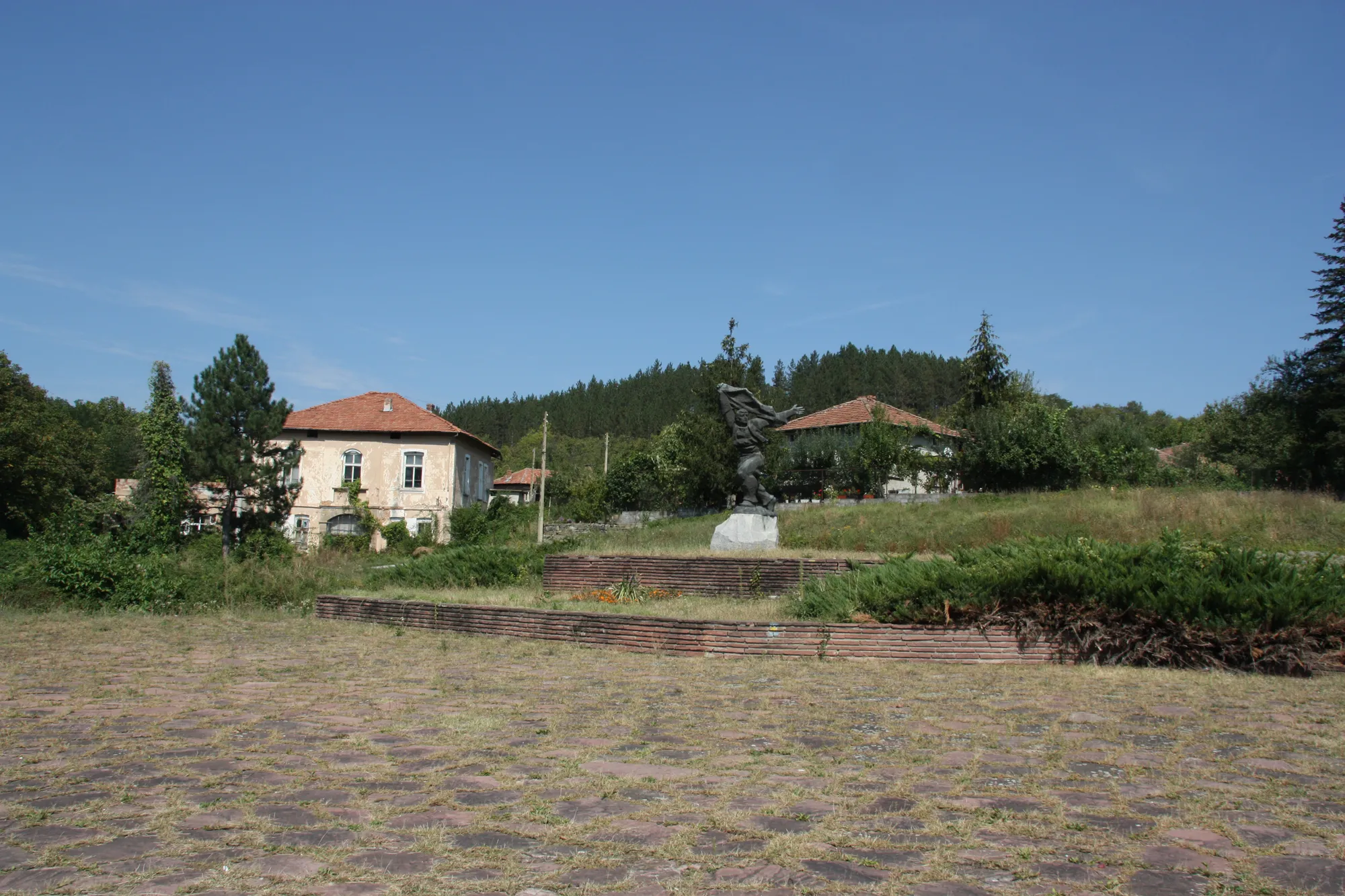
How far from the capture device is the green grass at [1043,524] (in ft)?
62.6

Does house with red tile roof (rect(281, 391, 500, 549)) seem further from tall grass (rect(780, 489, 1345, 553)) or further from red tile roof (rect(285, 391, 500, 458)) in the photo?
tall grass (rect(780, 489, 1345, 553))

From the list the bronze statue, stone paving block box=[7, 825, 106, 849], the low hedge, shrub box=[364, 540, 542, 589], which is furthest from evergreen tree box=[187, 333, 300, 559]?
stone paving block box=[7, 825, 106, 849]

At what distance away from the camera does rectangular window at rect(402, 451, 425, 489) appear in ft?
137

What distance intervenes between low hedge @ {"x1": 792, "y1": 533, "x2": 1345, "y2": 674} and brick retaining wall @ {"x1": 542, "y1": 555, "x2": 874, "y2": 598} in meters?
3.27

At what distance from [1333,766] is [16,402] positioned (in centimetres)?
5192

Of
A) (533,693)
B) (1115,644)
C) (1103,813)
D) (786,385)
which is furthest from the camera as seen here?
(786,385)

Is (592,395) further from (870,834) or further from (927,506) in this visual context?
(870,834)

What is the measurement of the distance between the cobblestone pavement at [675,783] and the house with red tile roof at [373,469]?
111ft

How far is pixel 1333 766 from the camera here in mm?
4969

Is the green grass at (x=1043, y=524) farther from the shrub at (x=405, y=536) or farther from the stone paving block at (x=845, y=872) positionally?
the shrub at (x=405, y=536)

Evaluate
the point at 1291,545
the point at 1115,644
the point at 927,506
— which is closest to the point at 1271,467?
the point at 927,506

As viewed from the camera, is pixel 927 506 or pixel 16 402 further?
pixel 16 402

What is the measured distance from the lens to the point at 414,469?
41.9 meters

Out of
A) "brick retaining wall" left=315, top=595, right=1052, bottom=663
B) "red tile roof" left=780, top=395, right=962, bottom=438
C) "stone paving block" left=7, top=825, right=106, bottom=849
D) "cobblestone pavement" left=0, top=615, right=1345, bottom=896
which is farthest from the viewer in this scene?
"red tile roof" left=780, top=395, right=962, bottom=438
